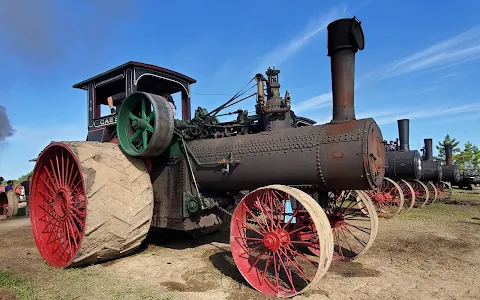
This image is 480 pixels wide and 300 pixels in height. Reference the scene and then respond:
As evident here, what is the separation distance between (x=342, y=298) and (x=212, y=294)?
1330mm

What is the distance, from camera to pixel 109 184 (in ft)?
15.4

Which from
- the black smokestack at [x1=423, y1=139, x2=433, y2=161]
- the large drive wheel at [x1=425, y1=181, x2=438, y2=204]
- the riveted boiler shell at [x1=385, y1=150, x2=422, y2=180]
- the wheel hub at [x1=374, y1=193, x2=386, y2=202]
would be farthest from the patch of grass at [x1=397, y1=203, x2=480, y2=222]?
the black smokestack at [x1=423, y1=139, x2=433, y2=161]

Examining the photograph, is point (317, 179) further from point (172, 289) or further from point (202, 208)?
point (172, 289)

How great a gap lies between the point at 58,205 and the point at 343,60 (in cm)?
445

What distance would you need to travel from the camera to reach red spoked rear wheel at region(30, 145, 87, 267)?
4.88 metres

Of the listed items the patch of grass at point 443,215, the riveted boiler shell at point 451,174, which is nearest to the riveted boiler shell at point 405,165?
the patch of grass at point 443,215

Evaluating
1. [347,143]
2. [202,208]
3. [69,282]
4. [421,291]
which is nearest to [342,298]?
[421,291]

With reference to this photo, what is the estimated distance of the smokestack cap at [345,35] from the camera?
417 cm

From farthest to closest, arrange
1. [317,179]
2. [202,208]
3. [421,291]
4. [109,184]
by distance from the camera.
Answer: [202,208] < [109,184] < [317,179] < [421,291]

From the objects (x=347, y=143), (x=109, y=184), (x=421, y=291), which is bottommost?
(x=421, y=291)

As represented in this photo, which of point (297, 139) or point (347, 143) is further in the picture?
point (297, 139)

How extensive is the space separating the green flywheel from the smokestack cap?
7.76 ft

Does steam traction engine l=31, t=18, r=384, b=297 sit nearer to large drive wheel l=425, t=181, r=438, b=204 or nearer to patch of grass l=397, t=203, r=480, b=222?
patch of grass l=397, t=203, r=480, b=222

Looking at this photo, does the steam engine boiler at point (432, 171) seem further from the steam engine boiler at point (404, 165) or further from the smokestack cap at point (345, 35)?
the smokestack cap at point (345, 35)
